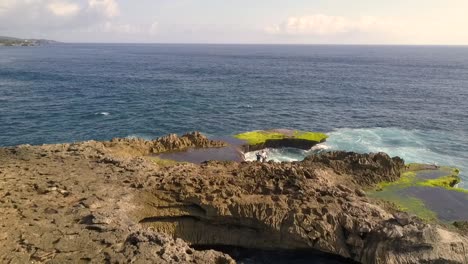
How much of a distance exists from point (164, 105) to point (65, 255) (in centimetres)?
6235

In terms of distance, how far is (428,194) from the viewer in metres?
38.0

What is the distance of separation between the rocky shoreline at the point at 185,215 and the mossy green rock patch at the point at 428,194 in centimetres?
241

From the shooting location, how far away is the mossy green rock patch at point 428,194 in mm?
34656

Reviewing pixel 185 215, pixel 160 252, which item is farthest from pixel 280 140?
pixel 160 252

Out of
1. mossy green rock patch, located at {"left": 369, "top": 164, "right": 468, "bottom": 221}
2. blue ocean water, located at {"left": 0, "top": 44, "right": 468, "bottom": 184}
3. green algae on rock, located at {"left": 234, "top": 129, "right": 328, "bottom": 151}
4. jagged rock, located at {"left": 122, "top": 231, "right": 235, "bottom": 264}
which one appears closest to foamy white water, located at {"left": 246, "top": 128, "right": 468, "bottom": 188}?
blue ocean water, located at {"left": 0, "top": 44, "right": 468, "bottom": 184}

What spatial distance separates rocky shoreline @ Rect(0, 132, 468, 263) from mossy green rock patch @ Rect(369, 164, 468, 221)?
2.41 m

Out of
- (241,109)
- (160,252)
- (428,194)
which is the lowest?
(428,194)

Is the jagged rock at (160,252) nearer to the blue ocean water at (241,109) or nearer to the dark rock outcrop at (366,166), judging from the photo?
the dark rock outcrop at (366,166)

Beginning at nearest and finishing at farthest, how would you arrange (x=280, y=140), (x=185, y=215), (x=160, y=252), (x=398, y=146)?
(x=160, y=252) → (x=185, y=215) → (x=280, y=140) → (x=398, y=146)

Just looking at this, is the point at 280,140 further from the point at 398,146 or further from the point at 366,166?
the point at 398,146

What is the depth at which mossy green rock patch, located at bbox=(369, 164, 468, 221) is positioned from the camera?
3466 centimetres

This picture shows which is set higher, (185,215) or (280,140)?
(185,215)

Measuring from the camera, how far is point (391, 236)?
26.3 metres

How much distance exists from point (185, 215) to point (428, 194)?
78.8 feet
